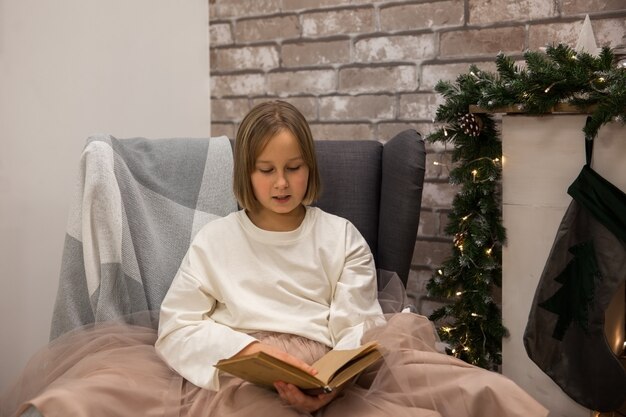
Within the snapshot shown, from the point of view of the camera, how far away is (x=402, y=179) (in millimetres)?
1869

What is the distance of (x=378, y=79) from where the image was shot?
8.43 ft

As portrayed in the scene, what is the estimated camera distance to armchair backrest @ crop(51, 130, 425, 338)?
5.78 feet

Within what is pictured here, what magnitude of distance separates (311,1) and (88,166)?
49.5 inches

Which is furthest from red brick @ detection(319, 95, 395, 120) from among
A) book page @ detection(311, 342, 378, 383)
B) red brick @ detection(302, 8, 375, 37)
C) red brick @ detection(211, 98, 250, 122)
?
book page @ detection(311, 342, 378, 383)

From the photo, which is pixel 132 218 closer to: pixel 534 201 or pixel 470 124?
pixel 470 124

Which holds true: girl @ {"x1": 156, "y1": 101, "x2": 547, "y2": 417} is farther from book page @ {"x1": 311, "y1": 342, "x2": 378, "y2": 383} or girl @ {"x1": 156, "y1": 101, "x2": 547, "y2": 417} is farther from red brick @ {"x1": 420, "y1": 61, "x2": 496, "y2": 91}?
red brick @ {"x1": 420, "y1": 61, "x2": 496, "y2": 91}

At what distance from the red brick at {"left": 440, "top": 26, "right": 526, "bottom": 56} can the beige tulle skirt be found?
46.1 inches

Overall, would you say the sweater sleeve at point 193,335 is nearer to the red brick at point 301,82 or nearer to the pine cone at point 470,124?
the pine cone at point 470,124

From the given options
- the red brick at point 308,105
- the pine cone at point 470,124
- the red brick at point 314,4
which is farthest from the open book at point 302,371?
the red brick at point 314,4

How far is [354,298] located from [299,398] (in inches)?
14.9

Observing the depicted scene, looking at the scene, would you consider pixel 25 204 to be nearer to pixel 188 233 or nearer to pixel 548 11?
pixel 188 233

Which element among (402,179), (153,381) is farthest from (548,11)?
(153,381)

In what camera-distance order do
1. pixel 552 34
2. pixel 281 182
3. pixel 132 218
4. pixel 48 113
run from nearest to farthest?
pixel 281 182, pixel 132 218, pixel 48 113, pixel 552 34

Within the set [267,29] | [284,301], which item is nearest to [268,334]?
[284,301]
